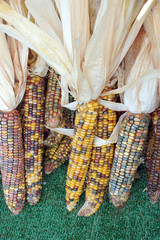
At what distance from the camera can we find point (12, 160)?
148 cm

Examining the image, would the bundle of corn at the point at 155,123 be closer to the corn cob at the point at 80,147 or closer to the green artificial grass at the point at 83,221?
the green artificial grass at the point at 83,221

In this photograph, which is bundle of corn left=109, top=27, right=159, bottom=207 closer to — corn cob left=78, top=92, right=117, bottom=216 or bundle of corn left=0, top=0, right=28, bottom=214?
corn cob left=78, top=92, right=117, bottom=216

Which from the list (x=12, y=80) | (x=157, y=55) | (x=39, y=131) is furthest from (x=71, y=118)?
(x=157, y=55)

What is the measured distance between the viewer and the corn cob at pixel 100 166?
1363 mm

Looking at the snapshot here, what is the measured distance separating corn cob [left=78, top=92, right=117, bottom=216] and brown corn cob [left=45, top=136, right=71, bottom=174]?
30cm

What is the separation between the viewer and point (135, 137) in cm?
128

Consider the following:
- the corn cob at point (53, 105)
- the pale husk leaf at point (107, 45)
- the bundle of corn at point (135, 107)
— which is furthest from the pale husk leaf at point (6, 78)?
the bundle of corn at point (135, 107)

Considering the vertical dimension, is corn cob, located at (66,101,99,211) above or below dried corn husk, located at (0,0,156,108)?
below

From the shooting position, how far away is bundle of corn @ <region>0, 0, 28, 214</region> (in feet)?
4.32

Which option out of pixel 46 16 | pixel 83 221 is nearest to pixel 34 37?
pixel 46 16

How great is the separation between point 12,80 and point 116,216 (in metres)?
1.17

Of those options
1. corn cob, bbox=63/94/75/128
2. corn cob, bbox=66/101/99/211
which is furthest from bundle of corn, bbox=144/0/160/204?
corn cob, bbox=63/94/75/128

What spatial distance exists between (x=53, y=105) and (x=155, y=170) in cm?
76

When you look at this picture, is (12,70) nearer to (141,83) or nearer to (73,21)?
(73,21)
